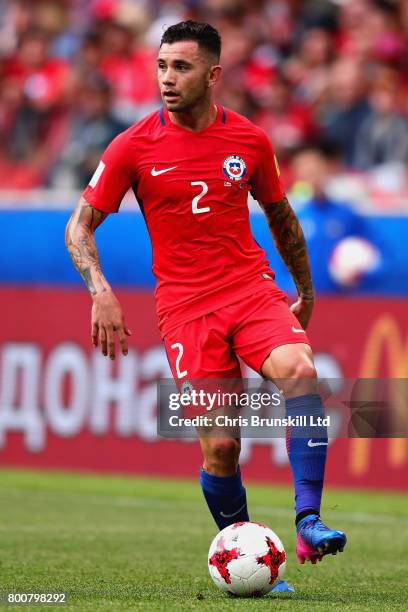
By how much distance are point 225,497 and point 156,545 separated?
224cm

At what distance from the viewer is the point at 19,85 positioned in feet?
53.8

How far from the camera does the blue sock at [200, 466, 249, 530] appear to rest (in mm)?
6332

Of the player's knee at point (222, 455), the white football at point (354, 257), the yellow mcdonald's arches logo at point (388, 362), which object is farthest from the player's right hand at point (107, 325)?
the white football at point (354, 257)

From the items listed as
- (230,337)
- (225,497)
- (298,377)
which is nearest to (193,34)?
(230,337)

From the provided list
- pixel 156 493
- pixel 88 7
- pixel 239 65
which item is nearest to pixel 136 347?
pixel 156 493

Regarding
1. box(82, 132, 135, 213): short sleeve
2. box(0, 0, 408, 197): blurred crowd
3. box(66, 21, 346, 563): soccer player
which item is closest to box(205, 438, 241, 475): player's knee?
box(66, 21, 346, 563): soccer player

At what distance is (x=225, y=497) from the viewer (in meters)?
6.38

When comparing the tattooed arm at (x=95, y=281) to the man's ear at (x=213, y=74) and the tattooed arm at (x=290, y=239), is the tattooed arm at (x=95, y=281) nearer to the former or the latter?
the man's ear at (x=213, y=74)

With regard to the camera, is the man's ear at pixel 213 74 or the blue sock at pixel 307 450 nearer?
the blue sock at pixel 307 450

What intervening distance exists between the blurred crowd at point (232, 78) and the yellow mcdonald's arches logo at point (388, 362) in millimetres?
1543

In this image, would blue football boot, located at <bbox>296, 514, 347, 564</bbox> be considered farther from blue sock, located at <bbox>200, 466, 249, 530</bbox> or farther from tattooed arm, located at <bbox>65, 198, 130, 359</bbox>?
tattooed arm, located at <bbox>65, 198, 130, 359</bbox>

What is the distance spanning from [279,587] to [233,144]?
213 centimetres

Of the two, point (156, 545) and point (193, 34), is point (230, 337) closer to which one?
point (193, 34)

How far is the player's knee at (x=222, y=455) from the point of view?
6.23m
